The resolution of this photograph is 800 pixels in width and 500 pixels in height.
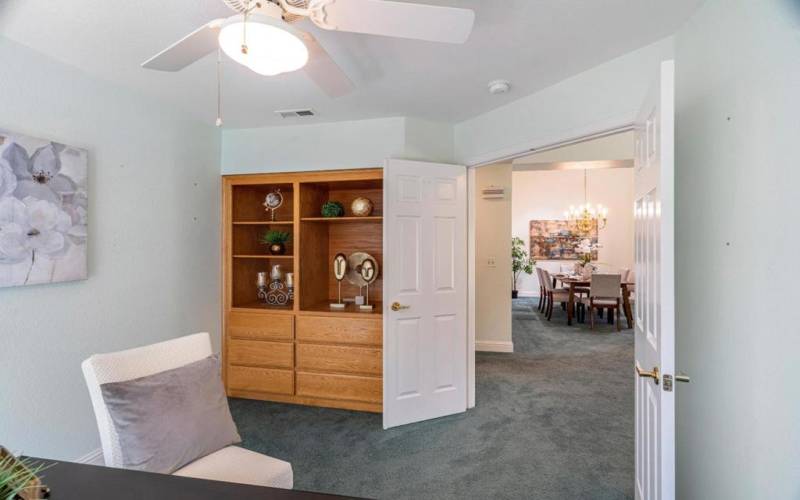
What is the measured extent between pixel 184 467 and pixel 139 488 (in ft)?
1.77

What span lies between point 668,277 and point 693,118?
0.88 meters

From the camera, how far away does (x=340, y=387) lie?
350 cm

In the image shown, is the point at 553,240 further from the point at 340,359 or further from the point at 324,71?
the point at 324,71

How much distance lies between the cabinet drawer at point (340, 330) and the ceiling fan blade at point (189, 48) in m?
2.36

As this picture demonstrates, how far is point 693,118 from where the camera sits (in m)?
1.81

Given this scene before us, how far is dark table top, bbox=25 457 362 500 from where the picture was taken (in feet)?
3.56

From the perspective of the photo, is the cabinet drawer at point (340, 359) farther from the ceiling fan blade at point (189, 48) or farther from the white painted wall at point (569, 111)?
the ceiling fan blade at point (189, 48)

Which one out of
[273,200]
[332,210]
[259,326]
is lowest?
[259,326]

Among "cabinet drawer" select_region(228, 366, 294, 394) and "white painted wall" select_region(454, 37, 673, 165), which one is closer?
"white painted wall" select_region(454, 37, 673, 165)

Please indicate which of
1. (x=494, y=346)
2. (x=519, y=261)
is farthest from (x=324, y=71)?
(x=519, y=261)

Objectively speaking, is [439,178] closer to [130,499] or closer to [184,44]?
Result: [184,44]

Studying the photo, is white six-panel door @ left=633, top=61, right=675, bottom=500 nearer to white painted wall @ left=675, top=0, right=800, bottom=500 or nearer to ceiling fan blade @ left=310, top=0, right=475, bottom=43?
white painted wall @ left=675, top=0, right=800, bottom=500

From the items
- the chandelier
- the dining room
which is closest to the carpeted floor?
→ the dining room

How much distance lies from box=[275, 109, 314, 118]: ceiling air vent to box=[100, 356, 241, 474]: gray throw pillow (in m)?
2.14
